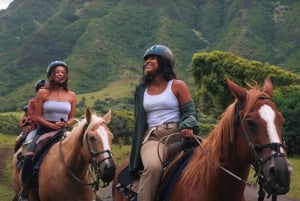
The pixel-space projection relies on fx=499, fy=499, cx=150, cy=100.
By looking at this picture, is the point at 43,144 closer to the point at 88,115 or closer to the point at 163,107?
the point at 88,115

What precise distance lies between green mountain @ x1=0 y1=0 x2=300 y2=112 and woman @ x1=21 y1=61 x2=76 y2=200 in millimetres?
101360

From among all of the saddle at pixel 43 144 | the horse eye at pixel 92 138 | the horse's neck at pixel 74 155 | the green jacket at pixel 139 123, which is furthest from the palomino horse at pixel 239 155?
the saddle at pixel 43 144

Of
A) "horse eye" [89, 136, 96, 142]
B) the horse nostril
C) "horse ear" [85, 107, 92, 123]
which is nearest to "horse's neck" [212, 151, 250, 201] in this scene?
the horse nostril

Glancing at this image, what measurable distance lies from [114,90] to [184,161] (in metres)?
115

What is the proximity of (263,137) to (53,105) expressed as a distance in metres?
4.63

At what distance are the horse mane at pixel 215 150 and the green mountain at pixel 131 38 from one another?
104 m

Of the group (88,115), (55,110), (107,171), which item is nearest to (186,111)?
(107,171)

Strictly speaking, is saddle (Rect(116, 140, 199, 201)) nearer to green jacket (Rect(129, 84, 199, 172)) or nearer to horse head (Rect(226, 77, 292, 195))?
green jacket (Rect(129, 84, 199, 172))

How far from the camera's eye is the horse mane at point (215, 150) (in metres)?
4.68

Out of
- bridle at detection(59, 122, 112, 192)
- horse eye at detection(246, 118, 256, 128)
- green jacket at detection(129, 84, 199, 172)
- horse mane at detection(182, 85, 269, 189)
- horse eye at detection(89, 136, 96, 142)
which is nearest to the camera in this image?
horse eye at detection(246, 118, 256, 128)

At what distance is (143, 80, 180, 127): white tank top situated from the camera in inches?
228

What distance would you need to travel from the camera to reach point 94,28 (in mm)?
146250

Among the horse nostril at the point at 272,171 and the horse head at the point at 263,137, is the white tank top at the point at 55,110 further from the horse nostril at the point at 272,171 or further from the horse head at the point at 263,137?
the horse nostril at the point at 272,171

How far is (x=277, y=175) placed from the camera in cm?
407
